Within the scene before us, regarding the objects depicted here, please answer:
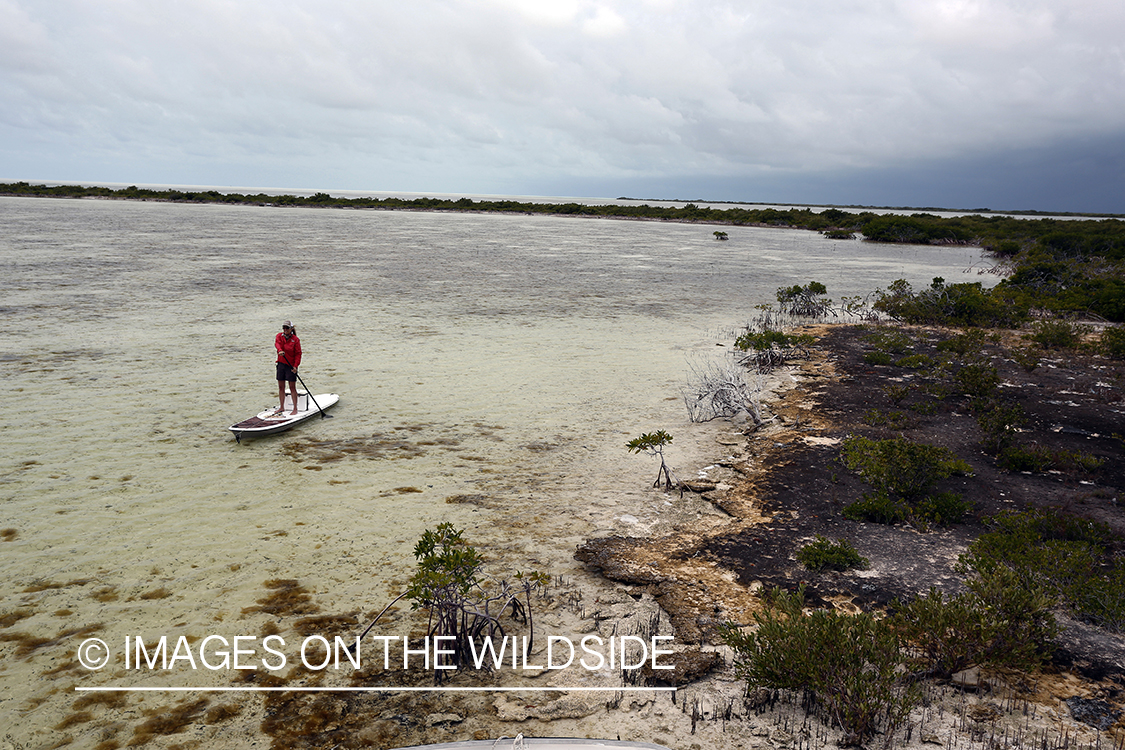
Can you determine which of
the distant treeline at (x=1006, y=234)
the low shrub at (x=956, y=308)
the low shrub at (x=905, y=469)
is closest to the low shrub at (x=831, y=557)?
the low shrub at (x=905, y=469)

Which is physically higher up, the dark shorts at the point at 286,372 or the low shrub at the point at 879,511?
the dark shorts at the point at 286,372

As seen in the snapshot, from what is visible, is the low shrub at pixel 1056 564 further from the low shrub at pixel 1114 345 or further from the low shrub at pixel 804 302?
the low shrub at pixel 804 302

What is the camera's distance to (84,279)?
2566cm

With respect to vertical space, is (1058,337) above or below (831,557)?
above

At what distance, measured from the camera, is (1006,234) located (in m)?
60.1

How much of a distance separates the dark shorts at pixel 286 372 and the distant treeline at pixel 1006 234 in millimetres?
23352

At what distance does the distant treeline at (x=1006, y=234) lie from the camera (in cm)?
2306

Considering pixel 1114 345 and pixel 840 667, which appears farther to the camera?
pixel 1114 345

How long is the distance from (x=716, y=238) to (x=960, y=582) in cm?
6243

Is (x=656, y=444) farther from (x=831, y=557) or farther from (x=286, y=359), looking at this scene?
(x=286, y=359)

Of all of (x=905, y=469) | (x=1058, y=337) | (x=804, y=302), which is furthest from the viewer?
(x=804, y=302)

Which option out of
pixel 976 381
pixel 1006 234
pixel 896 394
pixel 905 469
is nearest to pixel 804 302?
pixel 976 381

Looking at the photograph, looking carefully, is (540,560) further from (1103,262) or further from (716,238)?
(716,238)

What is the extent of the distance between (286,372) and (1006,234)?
232ft
